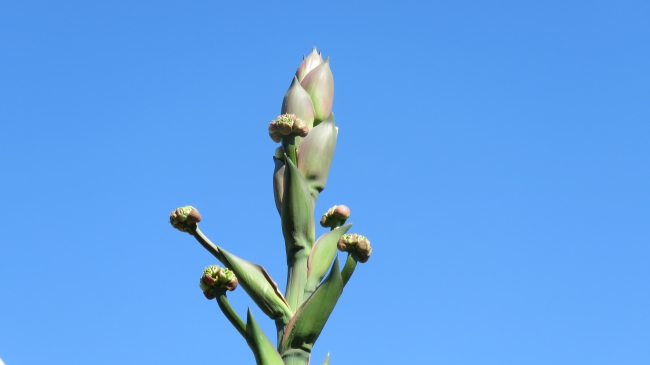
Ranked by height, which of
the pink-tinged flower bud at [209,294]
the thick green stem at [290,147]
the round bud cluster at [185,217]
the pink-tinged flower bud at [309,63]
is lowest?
the pink-tinged flower bud at [209,294]

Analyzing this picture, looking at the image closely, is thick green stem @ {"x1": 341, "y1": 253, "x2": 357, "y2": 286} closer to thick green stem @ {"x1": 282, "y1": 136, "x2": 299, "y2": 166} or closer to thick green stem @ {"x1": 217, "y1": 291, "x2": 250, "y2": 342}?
thick green stem @ {"x1": 217, "y1": 291, "x2": 250, "y2": 342}

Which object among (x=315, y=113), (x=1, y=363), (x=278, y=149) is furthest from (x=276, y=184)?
(x=1, y=363)

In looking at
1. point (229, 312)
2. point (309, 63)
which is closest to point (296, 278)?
point (229, 312)

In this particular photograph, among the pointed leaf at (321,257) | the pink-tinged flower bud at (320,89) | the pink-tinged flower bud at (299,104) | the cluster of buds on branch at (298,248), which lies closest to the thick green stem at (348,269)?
the cluster of buds on branch at (298,248)

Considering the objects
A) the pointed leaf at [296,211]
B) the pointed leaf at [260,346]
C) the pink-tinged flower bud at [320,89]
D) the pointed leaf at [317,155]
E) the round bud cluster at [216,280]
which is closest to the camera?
the pointed leaf at [260,346]

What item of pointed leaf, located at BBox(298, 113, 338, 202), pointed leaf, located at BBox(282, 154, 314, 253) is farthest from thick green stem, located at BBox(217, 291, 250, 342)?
pointed leaf, located at BBox(298, 113, 338, 202)

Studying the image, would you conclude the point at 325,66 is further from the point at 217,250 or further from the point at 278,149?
the point at 217,250

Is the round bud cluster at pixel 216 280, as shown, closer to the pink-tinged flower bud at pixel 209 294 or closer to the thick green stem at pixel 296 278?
the pink-tinged flower bud at pixel 209 294
